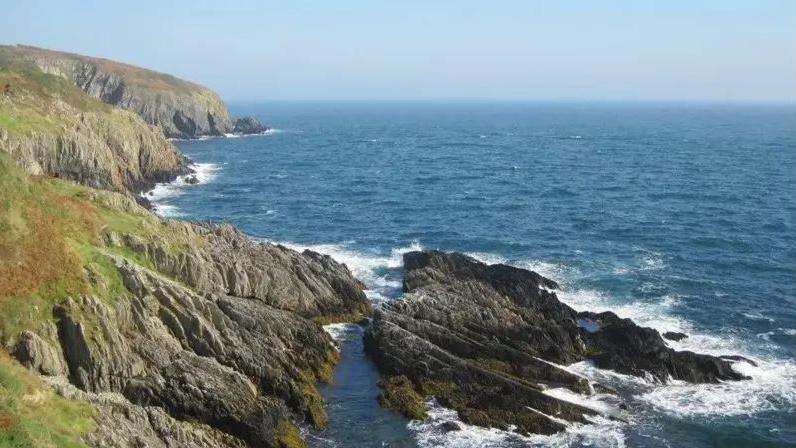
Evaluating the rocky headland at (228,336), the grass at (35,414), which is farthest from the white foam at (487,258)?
the grass at (35,414)

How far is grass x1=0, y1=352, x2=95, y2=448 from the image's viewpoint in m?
25.9

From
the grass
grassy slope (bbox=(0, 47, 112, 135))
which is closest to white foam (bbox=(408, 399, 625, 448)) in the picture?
the grass

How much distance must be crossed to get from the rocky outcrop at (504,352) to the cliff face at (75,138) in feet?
146

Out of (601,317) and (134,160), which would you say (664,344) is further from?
(134,160)

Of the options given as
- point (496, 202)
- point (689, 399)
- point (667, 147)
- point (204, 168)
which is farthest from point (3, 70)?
point (667, 147)

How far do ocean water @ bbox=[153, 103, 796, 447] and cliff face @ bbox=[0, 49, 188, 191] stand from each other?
6790mm

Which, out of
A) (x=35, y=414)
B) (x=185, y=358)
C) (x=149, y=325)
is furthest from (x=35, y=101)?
(x=35, y=414)

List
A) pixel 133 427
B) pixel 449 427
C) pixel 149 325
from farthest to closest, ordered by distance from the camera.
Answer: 1. pixel 149 325
2. pixel 449 427
3. pixel 133 427

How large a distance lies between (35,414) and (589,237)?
63668 millimetres

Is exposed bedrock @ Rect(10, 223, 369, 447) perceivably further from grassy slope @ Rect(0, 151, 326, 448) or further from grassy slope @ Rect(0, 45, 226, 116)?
grassy slope @ Rect(0, 45, 226, 116)

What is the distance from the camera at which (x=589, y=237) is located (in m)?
79.9

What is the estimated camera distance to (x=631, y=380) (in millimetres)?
45812

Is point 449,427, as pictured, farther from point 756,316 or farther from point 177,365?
point 756,316

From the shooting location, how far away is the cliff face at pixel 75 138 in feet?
269
